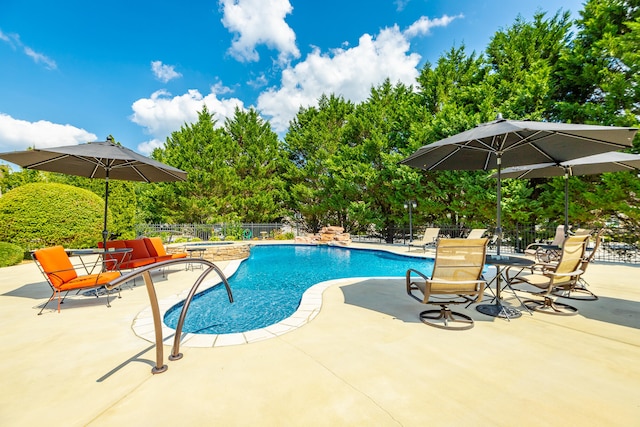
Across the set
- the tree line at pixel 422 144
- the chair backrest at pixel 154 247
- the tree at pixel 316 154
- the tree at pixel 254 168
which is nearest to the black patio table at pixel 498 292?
the chair backrest at pixel 154 247

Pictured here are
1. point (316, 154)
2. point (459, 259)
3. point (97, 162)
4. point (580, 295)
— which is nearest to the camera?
point (459, 259)

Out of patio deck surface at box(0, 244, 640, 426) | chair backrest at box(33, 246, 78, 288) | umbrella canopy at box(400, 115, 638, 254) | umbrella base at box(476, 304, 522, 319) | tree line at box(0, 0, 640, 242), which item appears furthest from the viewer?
tree line at box(0, 0, 640, 242)

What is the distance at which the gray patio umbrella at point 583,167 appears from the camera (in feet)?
19.8

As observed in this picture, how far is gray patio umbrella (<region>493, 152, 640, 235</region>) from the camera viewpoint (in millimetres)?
6031

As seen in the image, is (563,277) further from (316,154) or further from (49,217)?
(316,154)

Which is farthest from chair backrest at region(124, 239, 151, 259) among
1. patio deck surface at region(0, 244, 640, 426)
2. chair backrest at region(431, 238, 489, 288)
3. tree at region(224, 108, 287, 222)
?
tree at region(224, 108, 287, 222)

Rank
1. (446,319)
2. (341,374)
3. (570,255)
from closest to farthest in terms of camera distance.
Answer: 1. (341,374)
2. (446,319)
3. (570,255)

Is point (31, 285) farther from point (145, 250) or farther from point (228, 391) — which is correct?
point (228, 391)

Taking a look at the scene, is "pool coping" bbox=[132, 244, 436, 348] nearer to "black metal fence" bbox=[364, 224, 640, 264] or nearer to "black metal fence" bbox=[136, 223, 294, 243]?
"black metal fence" bbox=[364, 224, 640, 264]

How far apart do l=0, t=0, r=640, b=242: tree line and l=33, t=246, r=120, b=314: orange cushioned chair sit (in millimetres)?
10373

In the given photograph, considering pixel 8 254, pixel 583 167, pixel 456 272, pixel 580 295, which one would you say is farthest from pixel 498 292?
pixel 8 254

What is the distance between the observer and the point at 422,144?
50.0ft

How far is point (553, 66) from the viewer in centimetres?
1266

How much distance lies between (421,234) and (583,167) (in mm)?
11157
